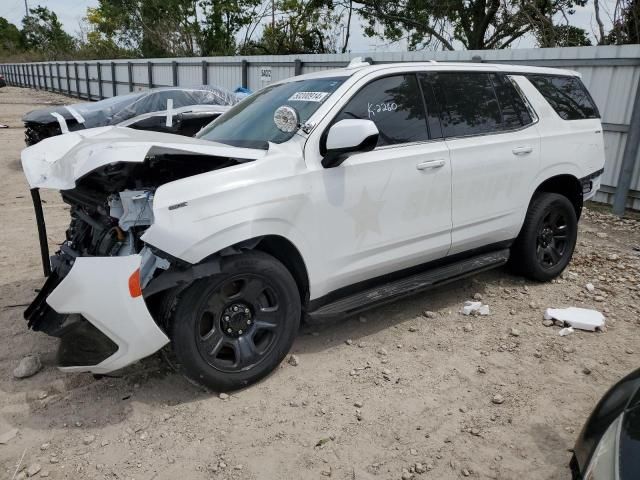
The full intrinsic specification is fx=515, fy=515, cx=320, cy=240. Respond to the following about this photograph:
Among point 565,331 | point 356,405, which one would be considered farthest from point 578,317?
point 356,405

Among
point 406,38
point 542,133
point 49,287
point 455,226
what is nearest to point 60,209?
point 49,287

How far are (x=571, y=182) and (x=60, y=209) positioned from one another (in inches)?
251

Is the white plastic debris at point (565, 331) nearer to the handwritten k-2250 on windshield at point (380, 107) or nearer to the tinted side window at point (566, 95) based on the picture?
the tinted side window at point (566, 95)

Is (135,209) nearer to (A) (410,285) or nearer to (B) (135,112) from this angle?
(A) (410,285)

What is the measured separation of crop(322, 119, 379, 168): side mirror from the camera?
2.98 metres

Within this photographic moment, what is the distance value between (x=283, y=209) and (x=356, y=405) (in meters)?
1.24

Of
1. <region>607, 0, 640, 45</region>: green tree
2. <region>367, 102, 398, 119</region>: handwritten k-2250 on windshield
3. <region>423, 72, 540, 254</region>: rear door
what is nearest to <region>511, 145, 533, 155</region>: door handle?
<region>423, 72, 540, 254</region>: rear door

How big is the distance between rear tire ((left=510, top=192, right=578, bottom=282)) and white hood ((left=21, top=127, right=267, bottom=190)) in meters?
2.65

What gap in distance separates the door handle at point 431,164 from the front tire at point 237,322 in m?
1.25

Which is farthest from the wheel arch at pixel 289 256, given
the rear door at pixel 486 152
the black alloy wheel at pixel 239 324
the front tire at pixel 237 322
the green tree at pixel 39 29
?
the green tree at pixel 39 29

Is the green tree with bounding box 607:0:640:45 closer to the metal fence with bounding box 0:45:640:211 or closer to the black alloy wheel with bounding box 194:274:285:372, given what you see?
the metal fence with bounding box 0:45:640:211

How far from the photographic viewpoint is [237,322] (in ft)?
9.96

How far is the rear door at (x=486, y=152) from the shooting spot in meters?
3.90

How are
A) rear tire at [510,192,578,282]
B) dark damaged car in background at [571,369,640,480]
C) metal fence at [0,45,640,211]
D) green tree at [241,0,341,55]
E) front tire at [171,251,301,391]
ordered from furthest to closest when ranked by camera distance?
green tree at [241,0,341,55]
metal fence at [0,45,640,211]
rear tire at [510,192,578,282]
front tire at [171,251,301,391]
dark damaged car in background at [571,369,640,480]
